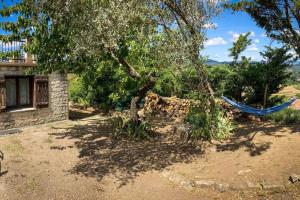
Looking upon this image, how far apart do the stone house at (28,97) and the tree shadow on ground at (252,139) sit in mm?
9633

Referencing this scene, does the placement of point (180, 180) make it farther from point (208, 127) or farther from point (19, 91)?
point (19, 91)

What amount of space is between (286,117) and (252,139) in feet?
11.1

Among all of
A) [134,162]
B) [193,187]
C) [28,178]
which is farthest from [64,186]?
[193,187]

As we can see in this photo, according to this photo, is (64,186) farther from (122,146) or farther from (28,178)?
(122,146)

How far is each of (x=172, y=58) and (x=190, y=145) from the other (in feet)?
10.5

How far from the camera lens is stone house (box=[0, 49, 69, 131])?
605 inches

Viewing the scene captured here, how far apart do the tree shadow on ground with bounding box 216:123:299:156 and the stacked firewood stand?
439 centimetres

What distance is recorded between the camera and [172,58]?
1009cm

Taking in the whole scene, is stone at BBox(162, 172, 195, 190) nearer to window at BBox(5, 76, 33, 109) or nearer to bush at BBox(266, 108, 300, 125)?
bush at BBox(266, 108, 300, 125)

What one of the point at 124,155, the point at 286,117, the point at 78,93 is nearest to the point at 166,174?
the point at 124,155

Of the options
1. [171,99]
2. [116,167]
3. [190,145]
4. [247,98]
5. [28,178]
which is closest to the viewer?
[28,178]

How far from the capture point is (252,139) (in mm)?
11055

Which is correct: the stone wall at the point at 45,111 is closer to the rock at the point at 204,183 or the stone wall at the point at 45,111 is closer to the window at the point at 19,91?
the window at the point at 19,91

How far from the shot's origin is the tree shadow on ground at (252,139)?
400 inches
